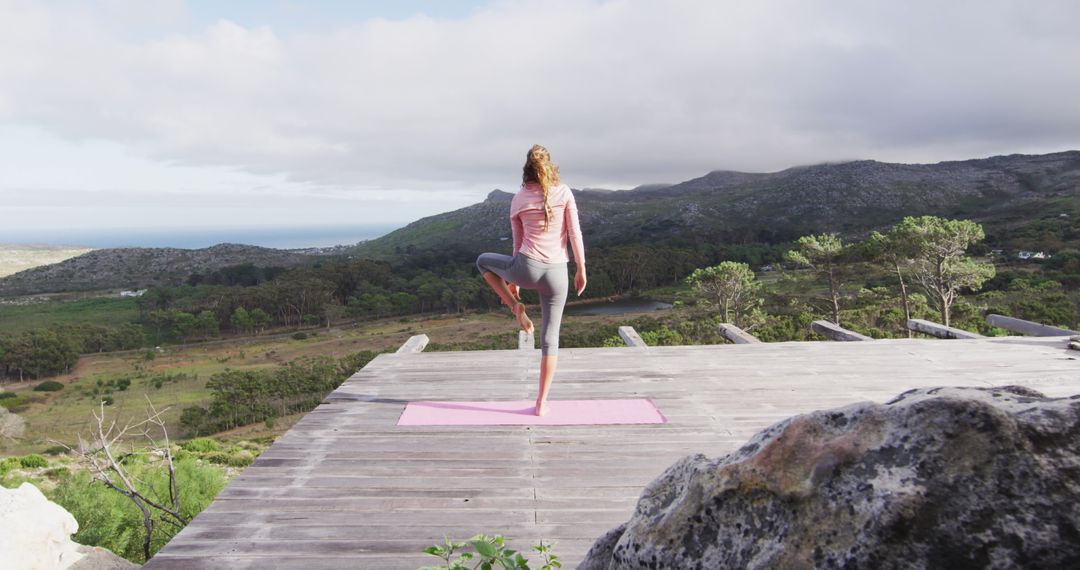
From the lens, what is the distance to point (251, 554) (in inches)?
102

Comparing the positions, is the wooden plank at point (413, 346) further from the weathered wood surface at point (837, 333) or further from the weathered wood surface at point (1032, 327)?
the weathered wood surface at point (1032, 327)

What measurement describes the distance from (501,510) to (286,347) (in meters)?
66.6

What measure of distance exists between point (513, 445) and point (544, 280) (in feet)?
3.90

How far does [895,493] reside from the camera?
1.08 metres

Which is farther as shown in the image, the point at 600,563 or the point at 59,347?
the point at 59,347

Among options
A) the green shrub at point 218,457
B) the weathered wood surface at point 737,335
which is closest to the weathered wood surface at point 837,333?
the weathered wood surface at point 737,335

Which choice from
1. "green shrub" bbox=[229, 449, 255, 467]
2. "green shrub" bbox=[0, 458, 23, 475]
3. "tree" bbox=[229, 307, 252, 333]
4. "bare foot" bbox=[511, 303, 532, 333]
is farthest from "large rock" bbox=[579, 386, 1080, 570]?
"tree" bbox=[229, 307, 252, 333]

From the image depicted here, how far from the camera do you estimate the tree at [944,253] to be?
2472 cm

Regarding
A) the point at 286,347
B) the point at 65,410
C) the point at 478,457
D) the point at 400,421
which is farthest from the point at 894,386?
the point at 286,347

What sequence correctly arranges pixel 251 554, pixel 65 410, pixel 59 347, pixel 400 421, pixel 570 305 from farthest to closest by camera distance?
pixel 570 305 → pixel 59 347 → pixel 65 410 → pixel 400 421 → pixel 251 554

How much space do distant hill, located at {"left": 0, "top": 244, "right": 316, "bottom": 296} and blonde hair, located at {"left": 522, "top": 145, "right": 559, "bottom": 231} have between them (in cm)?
12113

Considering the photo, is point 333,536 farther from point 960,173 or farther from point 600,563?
point 960,173

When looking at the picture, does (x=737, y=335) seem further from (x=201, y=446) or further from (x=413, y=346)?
(x=201, y=446)

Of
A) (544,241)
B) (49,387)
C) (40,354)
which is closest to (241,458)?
(544,241)
